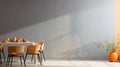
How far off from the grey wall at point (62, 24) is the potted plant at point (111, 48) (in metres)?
0.18

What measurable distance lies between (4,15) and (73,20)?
2.99m

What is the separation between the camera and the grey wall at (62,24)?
1041 centimetres

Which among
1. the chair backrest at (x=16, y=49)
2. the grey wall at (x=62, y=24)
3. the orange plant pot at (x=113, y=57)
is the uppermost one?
the grey wall at (x=62, y=24)

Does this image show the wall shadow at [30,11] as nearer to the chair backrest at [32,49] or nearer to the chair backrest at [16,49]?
the chair backrest at [32,49]

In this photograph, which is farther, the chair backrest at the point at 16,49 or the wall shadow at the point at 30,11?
the wall shadow at the point at 30,11

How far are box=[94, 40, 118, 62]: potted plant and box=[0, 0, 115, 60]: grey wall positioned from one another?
18 centimetres

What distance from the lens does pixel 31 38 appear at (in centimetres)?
1056

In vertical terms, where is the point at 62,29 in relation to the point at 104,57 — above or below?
above

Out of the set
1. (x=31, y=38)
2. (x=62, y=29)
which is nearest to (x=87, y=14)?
(x=62, y=29)

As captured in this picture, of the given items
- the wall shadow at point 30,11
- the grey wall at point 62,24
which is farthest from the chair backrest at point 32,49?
the wall shadow at point 30,11

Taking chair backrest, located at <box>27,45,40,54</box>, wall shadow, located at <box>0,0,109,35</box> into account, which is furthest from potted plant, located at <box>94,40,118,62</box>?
chair backrest, located at <box>27,45,40,54</box>

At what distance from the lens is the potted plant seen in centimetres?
964

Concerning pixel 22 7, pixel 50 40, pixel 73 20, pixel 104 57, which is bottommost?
pixel 104 57

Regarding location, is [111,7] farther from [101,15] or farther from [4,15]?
[4,15]
